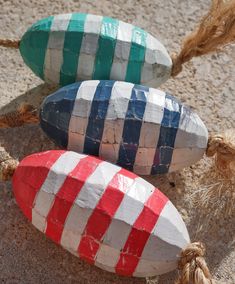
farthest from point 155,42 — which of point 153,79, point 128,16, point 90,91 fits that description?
point 128,16

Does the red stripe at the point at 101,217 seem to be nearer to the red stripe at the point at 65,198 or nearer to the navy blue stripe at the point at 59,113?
the red stripe at the point at 65,198

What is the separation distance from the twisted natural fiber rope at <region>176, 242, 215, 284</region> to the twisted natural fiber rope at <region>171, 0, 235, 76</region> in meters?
0.39

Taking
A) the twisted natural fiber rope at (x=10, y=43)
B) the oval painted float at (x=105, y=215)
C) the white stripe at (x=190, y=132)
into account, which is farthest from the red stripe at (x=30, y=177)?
the twisted natural fiber rope at (x=10, y=43)

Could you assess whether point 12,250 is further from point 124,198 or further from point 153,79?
point 153,79

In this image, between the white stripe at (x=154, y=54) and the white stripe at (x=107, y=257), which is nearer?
the white stripe at (x=107, y=257)

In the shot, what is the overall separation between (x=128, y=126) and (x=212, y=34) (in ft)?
0.93

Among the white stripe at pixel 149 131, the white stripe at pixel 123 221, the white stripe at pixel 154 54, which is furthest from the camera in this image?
the white stripe at pixel 154 54

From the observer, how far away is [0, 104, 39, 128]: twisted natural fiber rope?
1.21m

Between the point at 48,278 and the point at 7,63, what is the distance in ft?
1.67

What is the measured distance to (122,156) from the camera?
1.10 meters

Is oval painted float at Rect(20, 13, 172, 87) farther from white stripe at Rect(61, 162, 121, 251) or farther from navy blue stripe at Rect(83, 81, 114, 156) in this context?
white stripe at Rect(61, 162, 121, 251)

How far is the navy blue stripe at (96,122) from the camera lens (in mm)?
1091

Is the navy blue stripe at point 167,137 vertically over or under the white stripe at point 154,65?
under

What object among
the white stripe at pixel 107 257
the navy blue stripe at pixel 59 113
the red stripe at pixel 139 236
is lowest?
the white stripe at pixel 107 257
